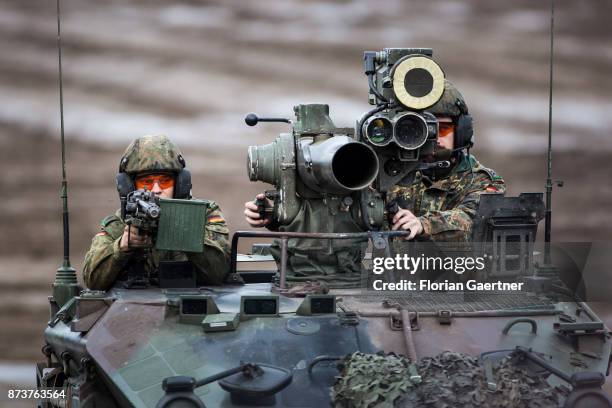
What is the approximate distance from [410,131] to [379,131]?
0.25 metres

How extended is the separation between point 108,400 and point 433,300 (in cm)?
240

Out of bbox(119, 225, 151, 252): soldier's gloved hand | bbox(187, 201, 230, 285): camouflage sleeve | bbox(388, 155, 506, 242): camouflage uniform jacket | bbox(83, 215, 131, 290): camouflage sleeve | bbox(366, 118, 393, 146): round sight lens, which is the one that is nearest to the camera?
bbox(119, 225, 151, 252): soldier's gloved hand

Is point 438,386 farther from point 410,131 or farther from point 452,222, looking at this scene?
point 410,131

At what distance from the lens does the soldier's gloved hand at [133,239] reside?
8305mm

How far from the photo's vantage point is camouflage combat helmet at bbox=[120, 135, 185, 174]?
894 cm

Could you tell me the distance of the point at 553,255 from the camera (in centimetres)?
895

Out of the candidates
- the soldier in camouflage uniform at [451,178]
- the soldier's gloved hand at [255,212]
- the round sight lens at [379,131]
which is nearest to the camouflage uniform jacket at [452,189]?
the soldier in camouflage uniform at [451,178]

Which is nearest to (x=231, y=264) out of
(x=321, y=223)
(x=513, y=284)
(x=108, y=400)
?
(x=321, y=223)

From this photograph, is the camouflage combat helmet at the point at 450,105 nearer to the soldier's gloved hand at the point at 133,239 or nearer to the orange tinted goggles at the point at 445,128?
the orange tinted goggles at the point at 445,128

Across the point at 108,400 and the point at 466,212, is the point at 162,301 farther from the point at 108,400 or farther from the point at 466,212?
the point at 466,212

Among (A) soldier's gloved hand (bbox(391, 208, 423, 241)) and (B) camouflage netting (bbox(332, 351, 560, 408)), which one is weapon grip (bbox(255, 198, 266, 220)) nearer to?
(A) soldier's gloved hand (bbox(391, 208, 423, 241))

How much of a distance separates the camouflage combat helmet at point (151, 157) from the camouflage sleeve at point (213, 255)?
51 cm

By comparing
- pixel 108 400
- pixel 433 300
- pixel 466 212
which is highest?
pixel 466 212

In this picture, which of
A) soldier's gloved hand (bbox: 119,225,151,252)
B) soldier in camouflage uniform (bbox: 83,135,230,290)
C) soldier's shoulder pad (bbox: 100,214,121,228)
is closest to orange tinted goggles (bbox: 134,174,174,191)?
soldier in camouflage uniform (bbox: 83,135,230,290)
